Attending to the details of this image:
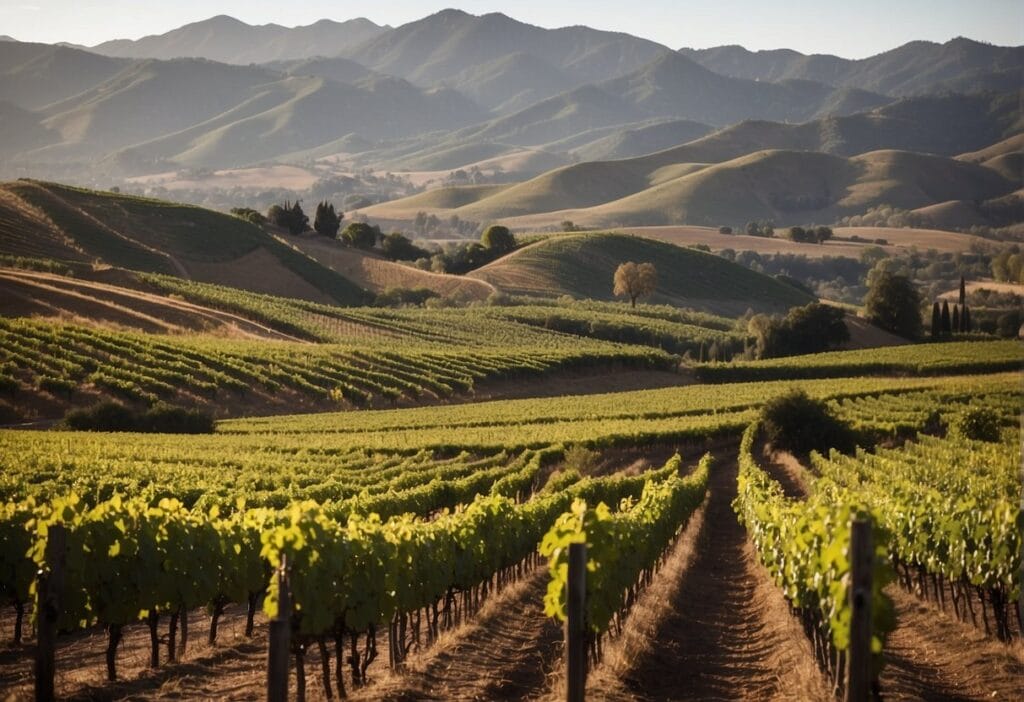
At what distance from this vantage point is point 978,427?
2031 inches

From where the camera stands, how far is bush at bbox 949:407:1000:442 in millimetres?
51250

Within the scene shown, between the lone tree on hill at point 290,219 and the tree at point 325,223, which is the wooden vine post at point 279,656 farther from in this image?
the tree at point 325,223

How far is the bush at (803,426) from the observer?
55.1 metres

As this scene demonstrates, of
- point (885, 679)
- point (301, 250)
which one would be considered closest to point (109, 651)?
point (885, 679)

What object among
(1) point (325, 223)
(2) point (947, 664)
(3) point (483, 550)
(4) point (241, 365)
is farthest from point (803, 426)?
(1) point (325, 223)

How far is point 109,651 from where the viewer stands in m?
16.7

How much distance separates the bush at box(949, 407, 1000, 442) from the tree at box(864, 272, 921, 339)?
67.0m

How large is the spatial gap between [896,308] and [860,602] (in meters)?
112

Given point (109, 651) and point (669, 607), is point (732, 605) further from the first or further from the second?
point (109, 651)

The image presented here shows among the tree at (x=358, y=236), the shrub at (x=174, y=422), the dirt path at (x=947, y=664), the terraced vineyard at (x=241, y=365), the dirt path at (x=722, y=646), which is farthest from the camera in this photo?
the tree at (x=358, y=236)

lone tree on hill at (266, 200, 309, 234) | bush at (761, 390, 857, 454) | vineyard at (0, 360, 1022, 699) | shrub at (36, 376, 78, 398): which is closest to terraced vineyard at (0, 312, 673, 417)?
shrub at (36, 376, 78, 398)

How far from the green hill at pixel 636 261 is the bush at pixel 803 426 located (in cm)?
9596

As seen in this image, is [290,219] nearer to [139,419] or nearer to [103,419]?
[139,419]

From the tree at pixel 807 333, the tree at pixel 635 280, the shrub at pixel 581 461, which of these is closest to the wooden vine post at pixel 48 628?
the shrub at pixel 581 461
